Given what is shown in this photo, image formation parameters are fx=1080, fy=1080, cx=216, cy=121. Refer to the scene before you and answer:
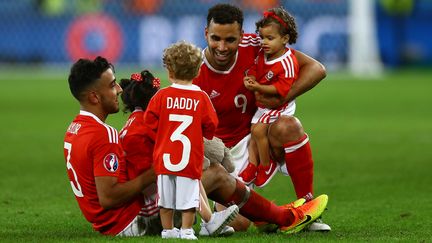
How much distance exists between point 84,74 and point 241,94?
1681 mm

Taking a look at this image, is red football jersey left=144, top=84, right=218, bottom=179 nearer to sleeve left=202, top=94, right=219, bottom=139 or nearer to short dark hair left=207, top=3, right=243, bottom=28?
sleeve left=202, top=94, right=219, bottom=139

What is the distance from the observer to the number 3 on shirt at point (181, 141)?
671cm

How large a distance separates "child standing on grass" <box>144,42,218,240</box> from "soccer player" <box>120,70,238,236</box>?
0.19m

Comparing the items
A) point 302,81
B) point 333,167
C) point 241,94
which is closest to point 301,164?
point 302,81

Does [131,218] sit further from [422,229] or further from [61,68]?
[61,68]

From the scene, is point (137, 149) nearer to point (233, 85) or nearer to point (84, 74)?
point (84, 74)

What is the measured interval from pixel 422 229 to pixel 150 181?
2.01 meters

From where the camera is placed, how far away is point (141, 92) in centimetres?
716

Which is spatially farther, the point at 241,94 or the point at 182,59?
the point at 241,94

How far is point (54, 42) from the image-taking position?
30.8 m

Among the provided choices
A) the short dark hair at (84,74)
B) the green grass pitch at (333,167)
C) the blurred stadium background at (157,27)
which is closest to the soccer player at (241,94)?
the green grass pitch at (333,167)

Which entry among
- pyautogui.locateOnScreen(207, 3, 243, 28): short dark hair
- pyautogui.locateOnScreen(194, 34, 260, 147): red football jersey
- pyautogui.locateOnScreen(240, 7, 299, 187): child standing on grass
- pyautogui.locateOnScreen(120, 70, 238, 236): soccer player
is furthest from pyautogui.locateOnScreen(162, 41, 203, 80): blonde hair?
pyautogui.locateOnScreen(194, 34, 260, 147): red football jersey

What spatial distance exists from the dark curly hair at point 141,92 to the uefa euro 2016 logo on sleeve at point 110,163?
20.9 inches

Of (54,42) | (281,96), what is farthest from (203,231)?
(54,42)
